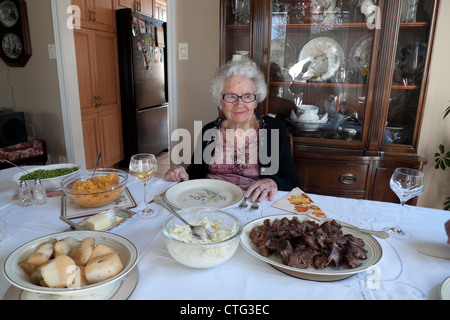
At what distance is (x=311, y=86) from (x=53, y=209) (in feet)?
5.68

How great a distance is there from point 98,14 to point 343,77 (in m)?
2.72

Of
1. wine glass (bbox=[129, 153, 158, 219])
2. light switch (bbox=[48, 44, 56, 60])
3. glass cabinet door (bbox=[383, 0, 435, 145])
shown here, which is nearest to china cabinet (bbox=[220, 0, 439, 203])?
glass cabinet door (bbox=[383, 0, 435, 145])

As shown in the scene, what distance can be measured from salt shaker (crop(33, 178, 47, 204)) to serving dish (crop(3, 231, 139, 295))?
15.9 inches

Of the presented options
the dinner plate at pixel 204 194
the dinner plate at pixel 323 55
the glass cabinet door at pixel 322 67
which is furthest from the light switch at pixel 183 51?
the dinner plate at pixel 204 194

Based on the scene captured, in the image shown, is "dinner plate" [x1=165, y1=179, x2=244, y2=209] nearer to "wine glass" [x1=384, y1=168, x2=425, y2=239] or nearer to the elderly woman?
the elderly woman

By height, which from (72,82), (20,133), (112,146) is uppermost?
(72,82)

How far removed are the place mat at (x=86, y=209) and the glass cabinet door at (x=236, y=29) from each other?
125cm

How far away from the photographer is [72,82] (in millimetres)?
2977

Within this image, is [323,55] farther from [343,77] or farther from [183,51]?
[183,51]

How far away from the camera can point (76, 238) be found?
2.56 feet

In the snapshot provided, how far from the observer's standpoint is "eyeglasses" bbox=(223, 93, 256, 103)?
1626mm

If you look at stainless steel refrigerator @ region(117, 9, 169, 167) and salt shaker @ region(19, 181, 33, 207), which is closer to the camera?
salt shaker @ region(19, 181, 33, 207)
